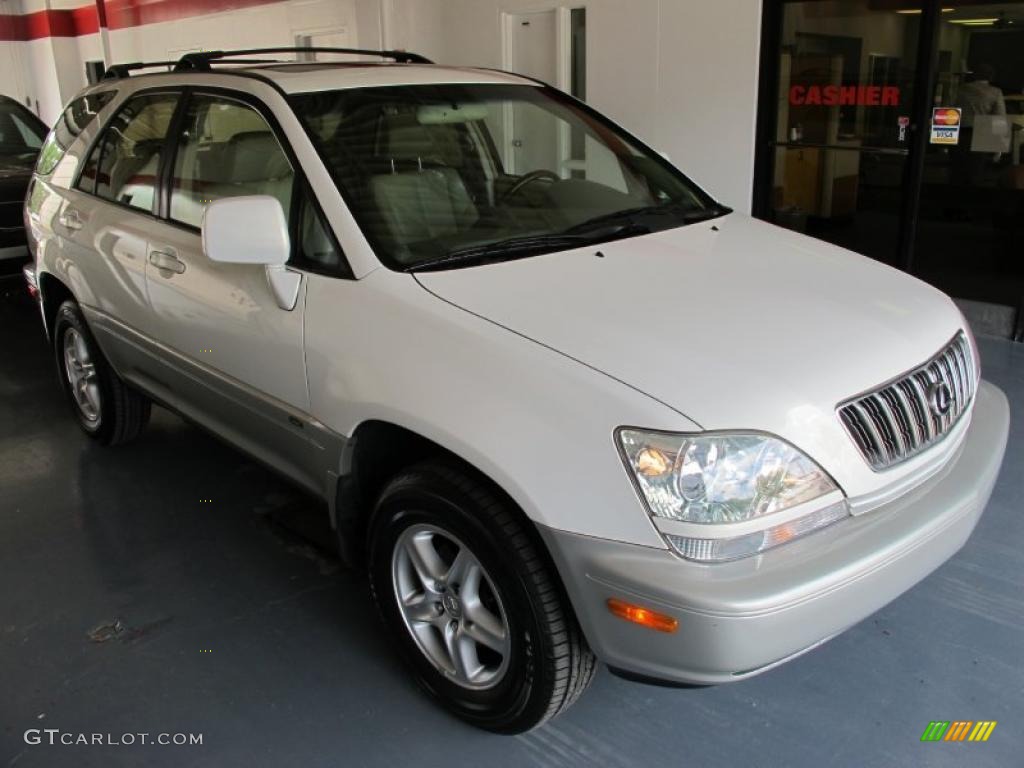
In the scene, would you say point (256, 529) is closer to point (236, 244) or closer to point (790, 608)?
point (236, 244)

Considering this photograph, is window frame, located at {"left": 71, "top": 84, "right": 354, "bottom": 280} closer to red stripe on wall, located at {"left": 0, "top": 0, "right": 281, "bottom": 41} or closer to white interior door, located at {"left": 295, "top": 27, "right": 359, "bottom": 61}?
white interior door, located at {"left": 295, "top": 27, "right": 359, "bottom": 61}

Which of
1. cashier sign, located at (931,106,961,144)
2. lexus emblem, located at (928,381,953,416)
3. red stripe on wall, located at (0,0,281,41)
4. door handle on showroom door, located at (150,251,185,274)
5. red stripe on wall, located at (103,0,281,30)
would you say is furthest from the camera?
red stripe on wall, located at (0,0,281,41)

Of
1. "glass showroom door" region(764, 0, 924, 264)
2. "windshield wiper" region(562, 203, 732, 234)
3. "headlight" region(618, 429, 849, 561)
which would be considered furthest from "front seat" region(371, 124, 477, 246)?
"glass showroom door" region(764, 0, 924, 264)

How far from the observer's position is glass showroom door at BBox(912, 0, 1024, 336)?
5672mm

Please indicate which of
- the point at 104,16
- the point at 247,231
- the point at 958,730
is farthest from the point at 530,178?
the point at 104,16

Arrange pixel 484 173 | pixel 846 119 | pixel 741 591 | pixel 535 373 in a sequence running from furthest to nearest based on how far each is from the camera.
Answer: pixel 846 119 < pixel 484 173 < pixel 535 373 < pixel 741 591

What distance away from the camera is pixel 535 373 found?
2.08 m

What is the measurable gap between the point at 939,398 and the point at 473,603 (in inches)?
52.9

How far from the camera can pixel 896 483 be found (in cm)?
218

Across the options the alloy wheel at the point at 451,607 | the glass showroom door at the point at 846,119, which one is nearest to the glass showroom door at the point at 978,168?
the glass showroom door at the point at 846,119

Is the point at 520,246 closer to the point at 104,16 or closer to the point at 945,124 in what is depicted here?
the point at 945,124

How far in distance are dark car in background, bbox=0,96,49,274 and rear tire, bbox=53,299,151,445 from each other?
112 inches

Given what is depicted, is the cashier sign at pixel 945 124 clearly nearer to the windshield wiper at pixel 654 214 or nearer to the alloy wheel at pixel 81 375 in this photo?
the windshield wiper at pixel 654 214

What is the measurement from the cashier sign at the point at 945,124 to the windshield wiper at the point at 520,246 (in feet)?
13.3
